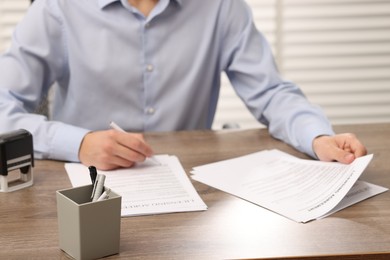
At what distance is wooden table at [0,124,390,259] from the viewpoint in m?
0.89

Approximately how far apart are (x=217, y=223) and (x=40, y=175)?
42 cm

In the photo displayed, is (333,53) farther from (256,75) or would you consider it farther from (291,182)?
(291,182)

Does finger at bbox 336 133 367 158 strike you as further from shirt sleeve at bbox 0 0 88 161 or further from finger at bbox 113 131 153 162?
shirt sleeve at bbox 0 0 88 161

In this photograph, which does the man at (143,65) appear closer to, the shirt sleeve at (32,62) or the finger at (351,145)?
the shirt sleeve at (32,62)

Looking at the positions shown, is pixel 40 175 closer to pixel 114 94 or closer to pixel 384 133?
pixel 114 94

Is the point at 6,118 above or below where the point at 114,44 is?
below

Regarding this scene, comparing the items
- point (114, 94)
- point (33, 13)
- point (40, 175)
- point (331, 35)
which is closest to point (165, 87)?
point (114, 94)

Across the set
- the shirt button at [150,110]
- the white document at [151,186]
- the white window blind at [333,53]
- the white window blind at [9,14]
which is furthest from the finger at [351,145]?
the white window blind at [9,14]

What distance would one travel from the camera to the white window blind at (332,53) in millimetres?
2615

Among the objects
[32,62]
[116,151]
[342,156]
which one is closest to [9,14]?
[32,62]

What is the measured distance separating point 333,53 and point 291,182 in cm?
160

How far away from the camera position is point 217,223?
1.00m

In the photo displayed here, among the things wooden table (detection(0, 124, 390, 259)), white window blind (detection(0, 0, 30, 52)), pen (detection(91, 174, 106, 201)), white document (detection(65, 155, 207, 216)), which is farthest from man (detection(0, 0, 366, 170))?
white window blind (detection(0, 0, 30, 52))


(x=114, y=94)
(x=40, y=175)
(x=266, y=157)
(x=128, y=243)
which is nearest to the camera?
(x=128, y=243)
